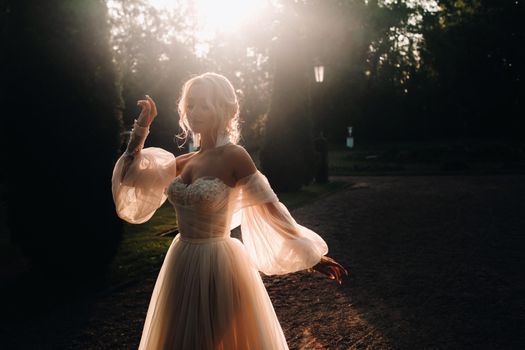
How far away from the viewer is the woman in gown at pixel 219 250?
2598 millimetres

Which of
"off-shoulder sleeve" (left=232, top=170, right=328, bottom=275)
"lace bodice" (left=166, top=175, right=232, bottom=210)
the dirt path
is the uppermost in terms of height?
"lace bodice" (left=166, top=175, right=232, bottom=210)

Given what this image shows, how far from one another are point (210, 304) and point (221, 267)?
218 mm

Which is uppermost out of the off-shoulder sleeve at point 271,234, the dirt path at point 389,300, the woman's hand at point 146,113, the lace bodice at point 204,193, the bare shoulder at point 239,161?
the woman's hand at point 146,113

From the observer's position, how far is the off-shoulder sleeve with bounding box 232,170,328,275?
104 inches

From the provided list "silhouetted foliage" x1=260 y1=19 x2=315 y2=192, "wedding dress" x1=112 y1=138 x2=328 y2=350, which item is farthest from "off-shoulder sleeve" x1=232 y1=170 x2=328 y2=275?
"silhouetted foliage" x1=260 y1=19 x2=315 y2=192

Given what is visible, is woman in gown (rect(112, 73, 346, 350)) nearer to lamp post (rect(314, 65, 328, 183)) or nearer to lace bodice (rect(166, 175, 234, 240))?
lace bodice (rect(166, 175, 234, 240))

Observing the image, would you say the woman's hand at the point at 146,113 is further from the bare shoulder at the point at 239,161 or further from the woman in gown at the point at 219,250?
the bare shoulder at the point at 239,161

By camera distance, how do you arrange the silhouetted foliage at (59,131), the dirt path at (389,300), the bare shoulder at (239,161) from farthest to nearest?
the silhouetted foliage at (59,131) < the dirt path at (389,300) < the bare shoulder at (239,161)

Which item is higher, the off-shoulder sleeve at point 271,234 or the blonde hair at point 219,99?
the blonde hair at point 219,99

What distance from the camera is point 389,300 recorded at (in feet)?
18.0

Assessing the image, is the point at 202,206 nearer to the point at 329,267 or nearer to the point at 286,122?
the point at 329,267

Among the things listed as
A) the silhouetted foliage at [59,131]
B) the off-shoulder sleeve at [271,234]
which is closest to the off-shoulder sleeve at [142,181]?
the off-shoulder sleeve at [271,234]

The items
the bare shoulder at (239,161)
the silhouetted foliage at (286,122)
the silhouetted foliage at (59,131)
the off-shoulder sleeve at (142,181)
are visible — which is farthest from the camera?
the silhouetted foliage at (286,122)

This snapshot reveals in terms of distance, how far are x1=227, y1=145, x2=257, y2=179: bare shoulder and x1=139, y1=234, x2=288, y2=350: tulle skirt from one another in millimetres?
421
